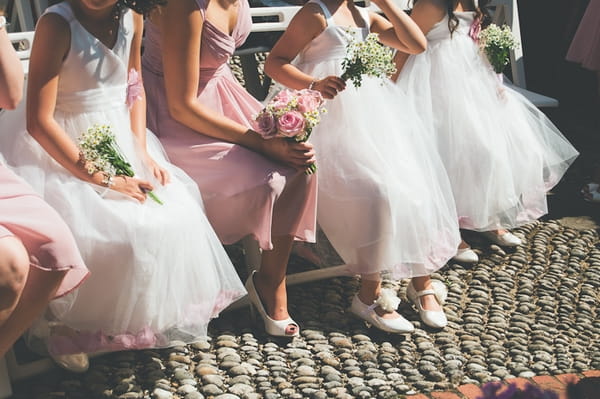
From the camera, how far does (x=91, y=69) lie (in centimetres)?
354

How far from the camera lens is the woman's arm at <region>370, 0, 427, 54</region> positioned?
14.8ft

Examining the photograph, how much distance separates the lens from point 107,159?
3.43 metres

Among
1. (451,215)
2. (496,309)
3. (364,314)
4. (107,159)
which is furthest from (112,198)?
(496,309)

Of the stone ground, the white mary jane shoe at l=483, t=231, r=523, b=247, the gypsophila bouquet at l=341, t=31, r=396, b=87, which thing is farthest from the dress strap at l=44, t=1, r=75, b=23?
the white mary jane shoe at l=483, t=231, r=523, b=247

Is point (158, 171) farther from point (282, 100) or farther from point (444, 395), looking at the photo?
point (444, 395)

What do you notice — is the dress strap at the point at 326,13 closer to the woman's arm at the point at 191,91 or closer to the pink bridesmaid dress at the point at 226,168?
the pink bridesmaid dress at the point at 226,168

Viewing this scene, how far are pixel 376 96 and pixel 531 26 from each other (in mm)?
4747

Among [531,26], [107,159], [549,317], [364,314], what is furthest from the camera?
[531,26]

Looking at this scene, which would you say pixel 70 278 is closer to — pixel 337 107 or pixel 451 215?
pixel 337 107

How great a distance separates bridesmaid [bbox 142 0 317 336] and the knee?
44.1 inches

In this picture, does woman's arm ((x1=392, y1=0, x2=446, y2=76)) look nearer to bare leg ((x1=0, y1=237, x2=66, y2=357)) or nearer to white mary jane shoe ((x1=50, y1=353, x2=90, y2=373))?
white mary jane shoe ((x1=50, y1=353, x2=90, y2=373))

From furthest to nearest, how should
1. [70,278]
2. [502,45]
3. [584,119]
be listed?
[584,119] < [502,45] < [70,278]

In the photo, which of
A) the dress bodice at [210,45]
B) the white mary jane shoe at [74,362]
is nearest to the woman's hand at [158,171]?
the dress bodice at [210,45]

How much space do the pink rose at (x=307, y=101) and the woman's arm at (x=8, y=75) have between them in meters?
1.20
